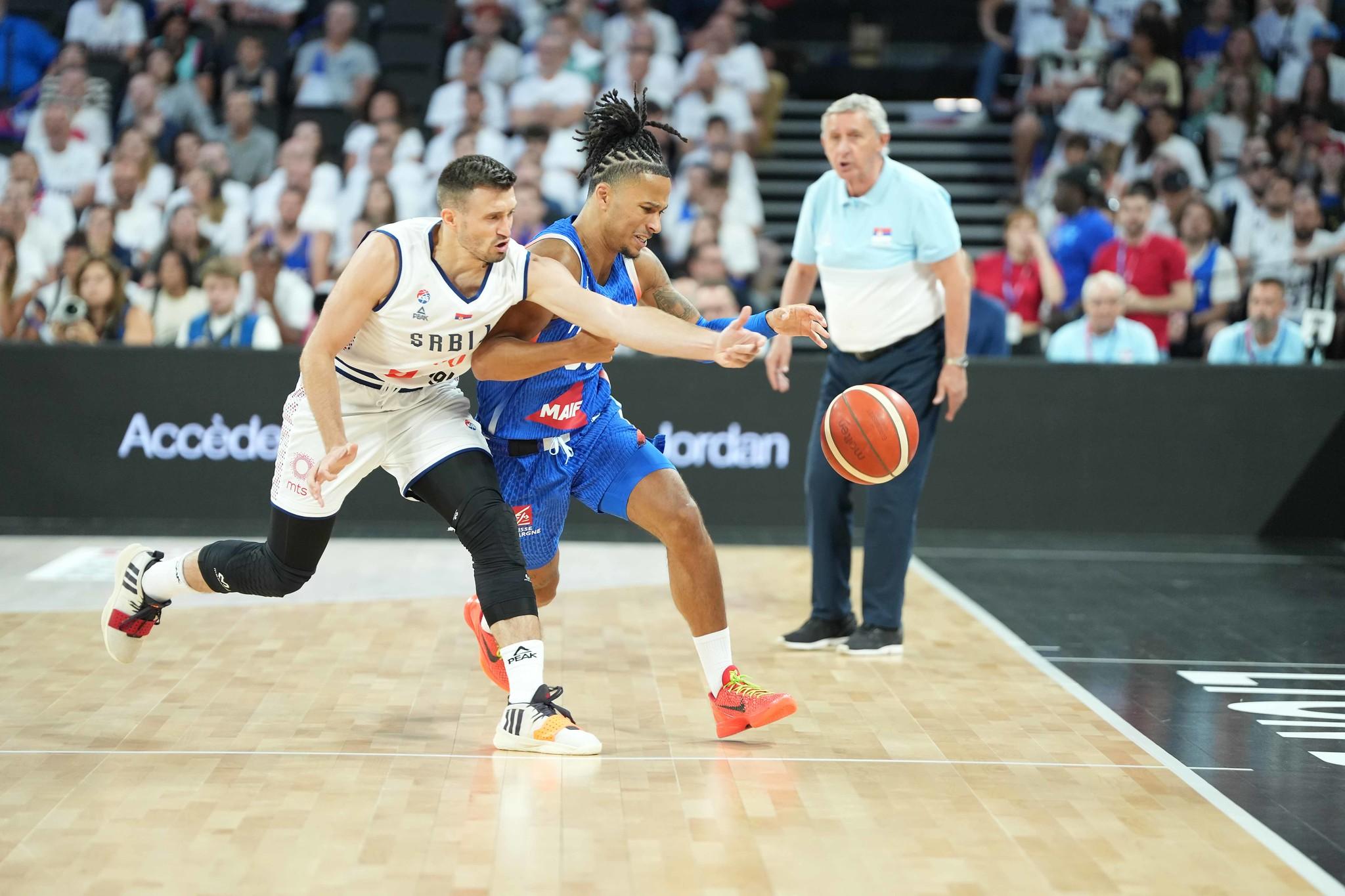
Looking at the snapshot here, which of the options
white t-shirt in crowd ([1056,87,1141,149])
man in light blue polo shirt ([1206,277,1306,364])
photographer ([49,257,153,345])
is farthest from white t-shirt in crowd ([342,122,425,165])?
man in light blue polo shirt ([1206,277,1306,364])

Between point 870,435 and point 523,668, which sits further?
point 870,435

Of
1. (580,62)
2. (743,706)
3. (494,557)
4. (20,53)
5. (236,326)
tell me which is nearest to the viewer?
(494,557)

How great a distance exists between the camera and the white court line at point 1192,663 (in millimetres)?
5750

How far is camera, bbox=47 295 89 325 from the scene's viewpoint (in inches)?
359

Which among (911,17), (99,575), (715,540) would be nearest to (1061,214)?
(715,540)

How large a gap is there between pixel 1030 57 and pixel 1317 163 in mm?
2675

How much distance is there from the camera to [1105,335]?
8852 mm

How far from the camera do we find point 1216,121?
11.7m

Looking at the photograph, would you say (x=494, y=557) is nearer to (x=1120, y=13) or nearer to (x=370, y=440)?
(x=370, y=440)

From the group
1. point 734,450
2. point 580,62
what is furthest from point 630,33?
point 734,450

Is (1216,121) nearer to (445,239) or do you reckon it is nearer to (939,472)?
(939,472)

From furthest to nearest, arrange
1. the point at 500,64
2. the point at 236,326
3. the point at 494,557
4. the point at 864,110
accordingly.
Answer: the point at 500,64
the point at 236,326
the point at 864,110
the point at 494,557

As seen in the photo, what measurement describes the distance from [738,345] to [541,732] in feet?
4.16

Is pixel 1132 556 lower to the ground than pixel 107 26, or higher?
lower
